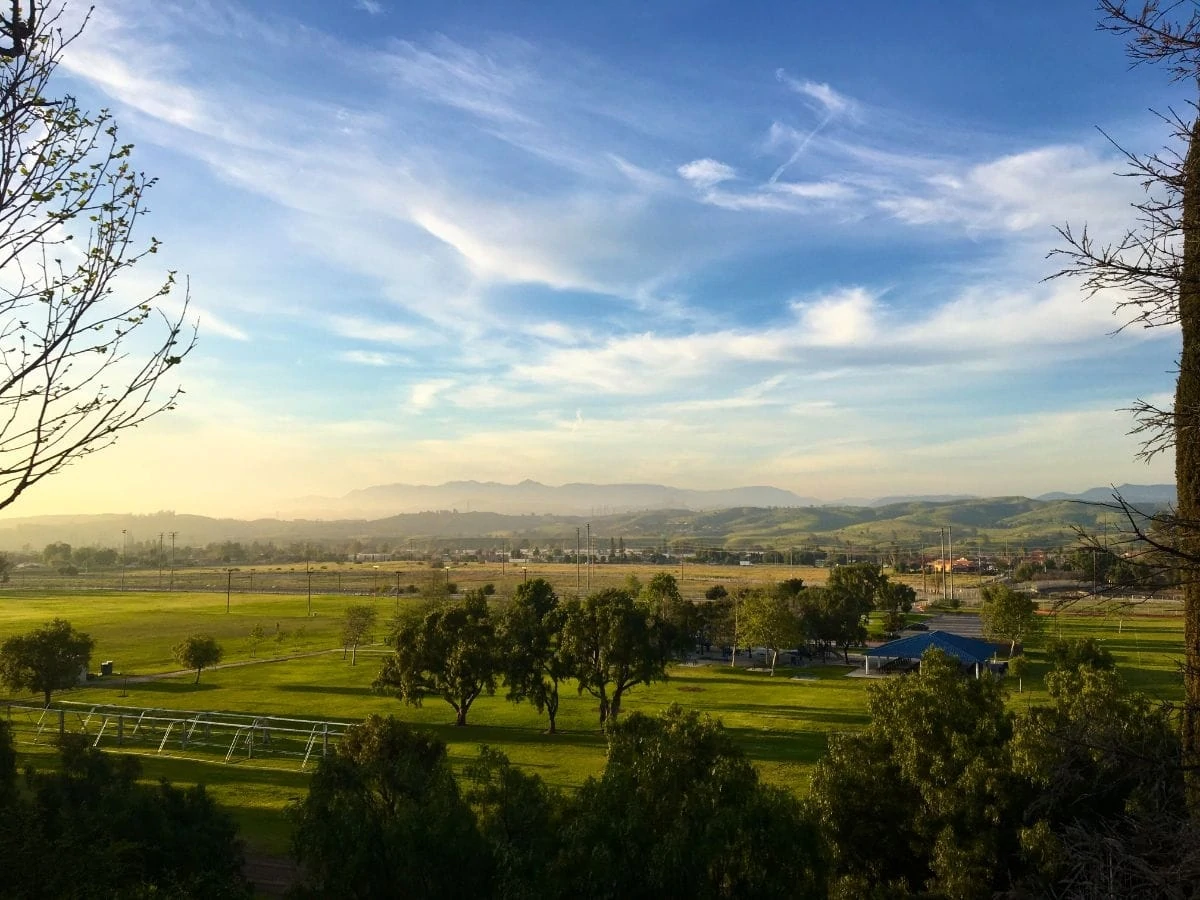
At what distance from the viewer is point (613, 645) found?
1212 inches

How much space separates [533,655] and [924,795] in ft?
70.4

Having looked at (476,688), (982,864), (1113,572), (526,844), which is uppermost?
(1113,572)

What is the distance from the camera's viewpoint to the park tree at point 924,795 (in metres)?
11.8

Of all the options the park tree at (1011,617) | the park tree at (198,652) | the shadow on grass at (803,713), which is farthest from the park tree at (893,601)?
the park tree at (198,652)

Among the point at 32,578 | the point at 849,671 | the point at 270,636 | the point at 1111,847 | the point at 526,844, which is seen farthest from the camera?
the point at 32,578

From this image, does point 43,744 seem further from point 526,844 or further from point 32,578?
point 32,578

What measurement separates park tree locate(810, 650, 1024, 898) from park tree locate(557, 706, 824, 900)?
1.93m

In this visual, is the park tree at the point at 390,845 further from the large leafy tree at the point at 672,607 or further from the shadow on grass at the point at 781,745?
the large leafy tree at the point at 672,607

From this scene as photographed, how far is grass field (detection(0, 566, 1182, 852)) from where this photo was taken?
950 inches

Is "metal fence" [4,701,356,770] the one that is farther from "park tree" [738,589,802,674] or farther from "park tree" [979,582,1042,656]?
"park tree" [979,582,1042,656]

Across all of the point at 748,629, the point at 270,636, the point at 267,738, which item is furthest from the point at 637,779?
the point at 270,636

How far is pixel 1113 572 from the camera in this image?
5.41 meters

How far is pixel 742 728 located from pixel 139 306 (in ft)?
96.2

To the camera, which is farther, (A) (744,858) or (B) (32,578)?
(B) (32,578)
